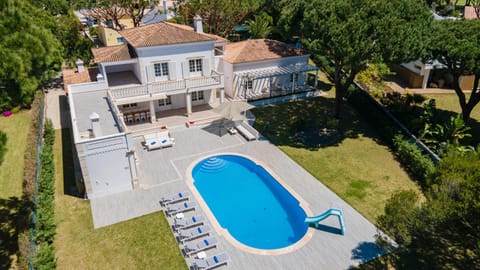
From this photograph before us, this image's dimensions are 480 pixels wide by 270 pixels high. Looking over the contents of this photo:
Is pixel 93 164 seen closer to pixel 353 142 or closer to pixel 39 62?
pixel 39 62

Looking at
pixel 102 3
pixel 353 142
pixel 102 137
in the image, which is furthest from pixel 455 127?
pixel 102 3

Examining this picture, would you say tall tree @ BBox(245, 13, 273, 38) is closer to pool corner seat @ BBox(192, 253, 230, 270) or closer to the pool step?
the pool step

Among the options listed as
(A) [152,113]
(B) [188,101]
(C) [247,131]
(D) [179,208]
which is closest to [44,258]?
(D) [179,208]

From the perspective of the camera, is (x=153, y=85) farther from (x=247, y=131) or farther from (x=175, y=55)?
(x=247, y=131)

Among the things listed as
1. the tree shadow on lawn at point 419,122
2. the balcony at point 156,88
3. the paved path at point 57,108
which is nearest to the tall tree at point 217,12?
the balcony at point 156,88

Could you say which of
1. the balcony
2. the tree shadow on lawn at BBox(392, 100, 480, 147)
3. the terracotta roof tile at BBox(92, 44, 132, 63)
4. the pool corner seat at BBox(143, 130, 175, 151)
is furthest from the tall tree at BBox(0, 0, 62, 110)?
the tree shadow on lawn at BBox(392, 100, 480, 147)

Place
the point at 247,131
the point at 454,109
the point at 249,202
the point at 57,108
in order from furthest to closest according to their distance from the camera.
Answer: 1. the point at 454,109
2. the point at 57,108
3. the point at 247,131
4. the point at 249,202

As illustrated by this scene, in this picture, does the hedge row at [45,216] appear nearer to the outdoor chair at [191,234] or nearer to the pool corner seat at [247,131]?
the outdoor chair at [191,234]
